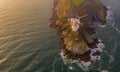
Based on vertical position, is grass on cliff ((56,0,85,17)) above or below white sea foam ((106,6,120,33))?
above

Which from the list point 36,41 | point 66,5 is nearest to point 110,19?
point 66,5

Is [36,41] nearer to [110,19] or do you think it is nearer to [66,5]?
[66,5]

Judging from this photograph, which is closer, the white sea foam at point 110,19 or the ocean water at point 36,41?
the ocean water at point 36,41

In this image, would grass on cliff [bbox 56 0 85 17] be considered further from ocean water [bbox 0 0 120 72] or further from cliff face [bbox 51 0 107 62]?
ocean water [bbox 0 0 120 72]

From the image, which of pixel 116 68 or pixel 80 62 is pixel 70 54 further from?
pixel 116 68

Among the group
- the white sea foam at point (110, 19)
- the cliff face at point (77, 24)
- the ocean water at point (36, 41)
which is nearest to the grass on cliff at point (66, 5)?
the cliff face at point (77, 24)

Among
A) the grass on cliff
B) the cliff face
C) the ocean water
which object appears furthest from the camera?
the grass on cliff

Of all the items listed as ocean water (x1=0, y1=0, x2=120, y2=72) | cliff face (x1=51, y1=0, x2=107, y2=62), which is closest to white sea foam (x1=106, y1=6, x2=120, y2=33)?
ocean water (x1=0, y1=0, x2=120, y2=72)

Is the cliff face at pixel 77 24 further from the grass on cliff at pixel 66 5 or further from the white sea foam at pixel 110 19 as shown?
the white sea foam at pixel 110 19
